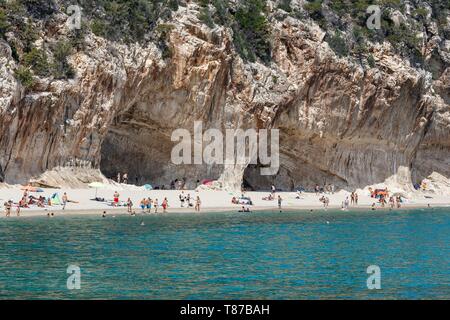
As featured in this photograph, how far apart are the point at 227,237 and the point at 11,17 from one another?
65.7ft

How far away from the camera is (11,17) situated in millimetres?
43375

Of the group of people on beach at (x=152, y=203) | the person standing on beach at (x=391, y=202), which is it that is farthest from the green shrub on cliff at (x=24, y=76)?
the person standing on beach at (x=391, y=202)

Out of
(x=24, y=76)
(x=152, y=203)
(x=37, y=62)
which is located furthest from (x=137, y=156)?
(x=24, y=76)

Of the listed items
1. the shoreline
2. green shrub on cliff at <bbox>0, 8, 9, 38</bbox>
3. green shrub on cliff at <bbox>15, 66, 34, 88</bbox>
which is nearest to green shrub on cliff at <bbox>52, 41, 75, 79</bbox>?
green shrub on cliff at <bbox>15, 66, 34, 88</bbox>

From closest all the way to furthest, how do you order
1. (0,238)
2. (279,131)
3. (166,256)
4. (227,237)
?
(166,256)
(0,238)
(227,237)
(279,131)

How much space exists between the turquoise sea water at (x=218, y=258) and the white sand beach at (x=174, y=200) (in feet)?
7.87

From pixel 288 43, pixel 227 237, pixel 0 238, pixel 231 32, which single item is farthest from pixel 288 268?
pixel 288 43

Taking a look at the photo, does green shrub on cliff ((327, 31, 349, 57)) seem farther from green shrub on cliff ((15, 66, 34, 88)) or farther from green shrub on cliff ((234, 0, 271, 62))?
green shrub on cliff ((15, 66, 34, 88))

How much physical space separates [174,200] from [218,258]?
72.9 ft

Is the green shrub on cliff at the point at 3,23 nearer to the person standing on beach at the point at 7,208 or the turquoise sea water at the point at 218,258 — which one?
the person standing on beach at the point at 7,208

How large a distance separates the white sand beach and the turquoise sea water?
2398mm

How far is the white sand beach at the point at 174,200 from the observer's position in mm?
39969

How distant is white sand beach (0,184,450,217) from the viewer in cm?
3997

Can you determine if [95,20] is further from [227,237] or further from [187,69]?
[227,237]
